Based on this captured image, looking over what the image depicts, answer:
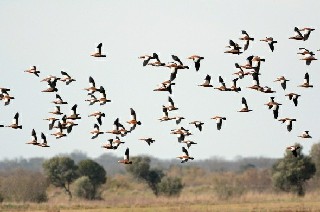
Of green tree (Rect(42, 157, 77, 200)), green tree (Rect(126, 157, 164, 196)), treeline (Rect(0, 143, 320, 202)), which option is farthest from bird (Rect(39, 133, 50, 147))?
green tree (Rect(126, 157, 164, 196))

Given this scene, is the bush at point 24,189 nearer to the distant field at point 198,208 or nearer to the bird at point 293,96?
the distant field at point 198,208

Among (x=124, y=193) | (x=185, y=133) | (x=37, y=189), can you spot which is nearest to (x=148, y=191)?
(x=124, y=193)

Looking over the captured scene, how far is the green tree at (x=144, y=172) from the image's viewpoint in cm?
12567

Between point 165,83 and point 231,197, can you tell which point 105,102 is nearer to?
point 165,83

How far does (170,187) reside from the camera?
114 m

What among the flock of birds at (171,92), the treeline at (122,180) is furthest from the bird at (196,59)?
the treeline at (122,180)

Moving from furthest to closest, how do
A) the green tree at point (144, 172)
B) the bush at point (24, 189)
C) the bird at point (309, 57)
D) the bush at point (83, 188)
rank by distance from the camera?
the green tree at point (144, 172) → the bush at point (83, 188) → the bush at point (24, 189) → the bird at point (309, 57)

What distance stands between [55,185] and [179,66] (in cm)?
6510

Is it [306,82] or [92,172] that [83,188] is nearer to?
[92,172]

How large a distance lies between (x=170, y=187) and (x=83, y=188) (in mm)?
10525

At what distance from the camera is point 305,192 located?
10550cm

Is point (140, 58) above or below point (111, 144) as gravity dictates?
above

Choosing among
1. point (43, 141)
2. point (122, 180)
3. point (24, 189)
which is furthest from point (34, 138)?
point (122, 180)

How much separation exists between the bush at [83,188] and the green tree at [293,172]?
21.4 m
